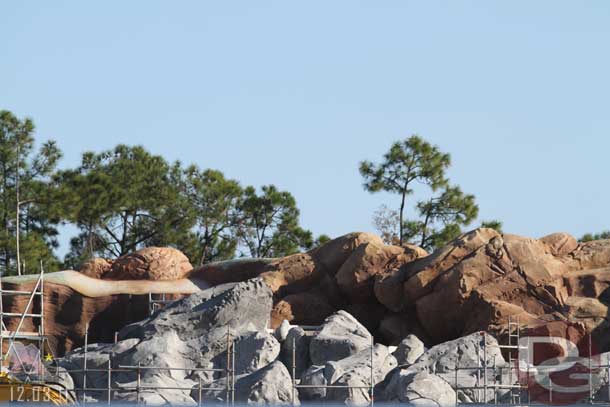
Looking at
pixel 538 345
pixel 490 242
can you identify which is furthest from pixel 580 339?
pixel 490 242

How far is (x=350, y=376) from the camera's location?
105ft

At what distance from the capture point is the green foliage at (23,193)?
1874 inches

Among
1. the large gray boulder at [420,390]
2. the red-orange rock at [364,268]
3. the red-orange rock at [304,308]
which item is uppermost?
the red-orange rock at [364,268]

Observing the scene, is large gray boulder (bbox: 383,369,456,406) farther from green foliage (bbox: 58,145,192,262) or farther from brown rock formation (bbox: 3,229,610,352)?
green foliage (bbox: 58,145,192,262)

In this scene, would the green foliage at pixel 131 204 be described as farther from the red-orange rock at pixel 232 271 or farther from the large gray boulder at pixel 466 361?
the large gray boulder at pixel 466 361

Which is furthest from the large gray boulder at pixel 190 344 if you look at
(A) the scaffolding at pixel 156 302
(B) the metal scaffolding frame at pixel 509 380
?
(B) the metal scaffolding frame at pixel 509 380

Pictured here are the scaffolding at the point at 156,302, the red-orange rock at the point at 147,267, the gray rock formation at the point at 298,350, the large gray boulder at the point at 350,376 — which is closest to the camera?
the large gray boulder at the point at 350,376

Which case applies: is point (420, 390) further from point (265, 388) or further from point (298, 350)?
point (298, 350)

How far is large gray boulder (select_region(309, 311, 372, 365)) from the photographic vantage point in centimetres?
3434

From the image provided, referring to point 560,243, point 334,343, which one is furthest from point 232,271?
point 560,243

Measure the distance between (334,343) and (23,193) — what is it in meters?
17.3

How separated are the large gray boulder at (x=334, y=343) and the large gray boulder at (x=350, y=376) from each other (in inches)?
20.3

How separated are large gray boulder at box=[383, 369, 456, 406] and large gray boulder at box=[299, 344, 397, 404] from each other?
0.54 m

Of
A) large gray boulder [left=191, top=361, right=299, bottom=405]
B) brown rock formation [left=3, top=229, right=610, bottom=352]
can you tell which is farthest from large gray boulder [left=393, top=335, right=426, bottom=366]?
large gray boulder [left=191, top=361, right=299, bottom=405]
